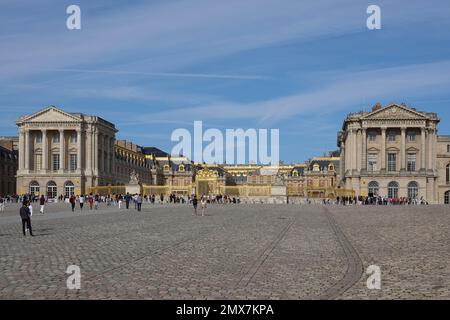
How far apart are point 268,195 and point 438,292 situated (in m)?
68.6

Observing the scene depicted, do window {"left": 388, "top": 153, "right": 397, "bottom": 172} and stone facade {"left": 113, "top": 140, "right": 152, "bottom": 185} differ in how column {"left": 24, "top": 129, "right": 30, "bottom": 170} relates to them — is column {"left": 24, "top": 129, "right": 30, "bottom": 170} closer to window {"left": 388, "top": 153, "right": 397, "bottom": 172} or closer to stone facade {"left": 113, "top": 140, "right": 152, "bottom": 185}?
stone facade {"left": 113, "top": 140, "right": 152, "bottom": 185}

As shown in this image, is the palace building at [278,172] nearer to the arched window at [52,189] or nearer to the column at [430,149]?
the column at [430,149]

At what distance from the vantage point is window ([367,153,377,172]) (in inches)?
3748

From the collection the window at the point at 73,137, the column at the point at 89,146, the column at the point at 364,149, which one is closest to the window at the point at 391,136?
the column at the point at 364,149

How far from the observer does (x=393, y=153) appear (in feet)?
312

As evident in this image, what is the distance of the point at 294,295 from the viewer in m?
10.1

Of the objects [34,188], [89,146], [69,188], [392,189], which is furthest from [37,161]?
[392,189]

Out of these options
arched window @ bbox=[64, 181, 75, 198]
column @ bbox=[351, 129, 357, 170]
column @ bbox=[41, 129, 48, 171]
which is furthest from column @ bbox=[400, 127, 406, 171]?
column @ bbox=[41, 129, 48, 171]

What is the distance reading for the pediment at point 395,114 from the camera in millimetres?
93438
